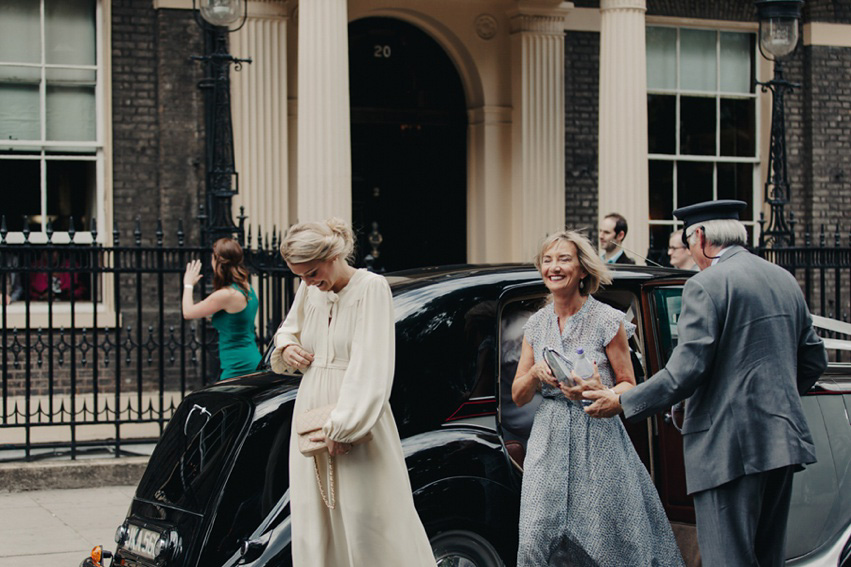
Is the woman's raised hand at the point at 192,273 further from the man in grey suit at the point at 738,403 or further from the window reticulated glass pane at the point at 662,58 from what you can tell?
the window reticulated glass pane at the point at 662,58

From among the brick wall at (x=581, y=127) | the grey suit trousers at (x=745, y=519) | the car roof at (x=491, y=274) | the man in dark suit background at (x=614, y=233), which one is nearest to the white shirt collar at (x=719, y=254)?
the grey suit trousers at (x=745, y=519)

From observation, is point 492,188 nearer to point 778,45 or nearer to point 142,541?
point 778,45

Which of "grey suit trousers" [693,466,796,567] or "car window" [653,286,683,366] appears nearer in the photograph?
"grey suit trousers" [693,466,796,567]

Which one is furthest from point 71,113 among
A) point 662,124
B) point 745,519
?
point 745,519

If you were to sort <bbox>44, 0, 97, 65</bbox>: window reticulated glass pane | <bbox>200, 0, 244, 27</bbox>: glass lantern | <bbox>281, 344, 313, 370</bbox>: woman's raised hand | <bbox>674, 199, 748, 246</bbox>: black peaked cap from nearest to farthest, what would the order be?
1. <bbox>281, 344, 313, 370</bbox>: woman's raised hand
2. <bbox>674, 199, 748, 246</bbox>: black peaked cap
3. <bbox>200, 0, 244, 27</bbox>: glass lantern
4. <bbox>44, 0, 97, 65</bbox>: window reticulated glass pane

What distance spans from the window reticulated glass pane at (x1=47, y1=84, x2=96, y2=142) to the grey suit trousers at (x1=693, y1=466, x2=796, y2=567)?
997cm

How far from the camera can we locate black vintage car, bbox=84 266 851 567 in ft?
15.1

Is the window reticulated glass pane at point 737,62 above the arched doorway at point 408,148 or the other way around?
above

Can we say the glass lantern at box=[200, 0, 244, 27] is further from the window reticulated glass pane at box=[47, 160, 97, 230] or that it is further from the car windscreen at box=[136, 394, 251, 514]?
the car windscreen at box=[136, 394, 251, 514]

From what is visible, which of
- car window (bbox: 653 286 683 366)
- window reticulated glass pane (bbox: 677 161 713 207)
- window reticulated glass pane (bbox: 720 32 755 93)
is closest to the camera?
car window (bbox: 653 286 683 366)

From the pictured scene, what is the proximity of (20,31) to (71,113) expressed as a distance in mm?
980

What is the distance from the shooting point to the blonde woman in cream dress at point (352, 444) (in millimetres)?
4207

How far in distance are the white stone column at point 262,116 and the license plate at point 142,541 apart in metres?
7.62

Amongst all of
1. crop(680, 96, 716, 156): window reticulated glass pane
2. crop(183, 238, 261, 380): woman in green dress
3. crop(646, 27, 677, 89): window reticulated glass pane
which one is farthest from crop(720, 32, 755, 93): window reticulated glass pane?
crop(183, 238, 261, 380): woman in green dress
